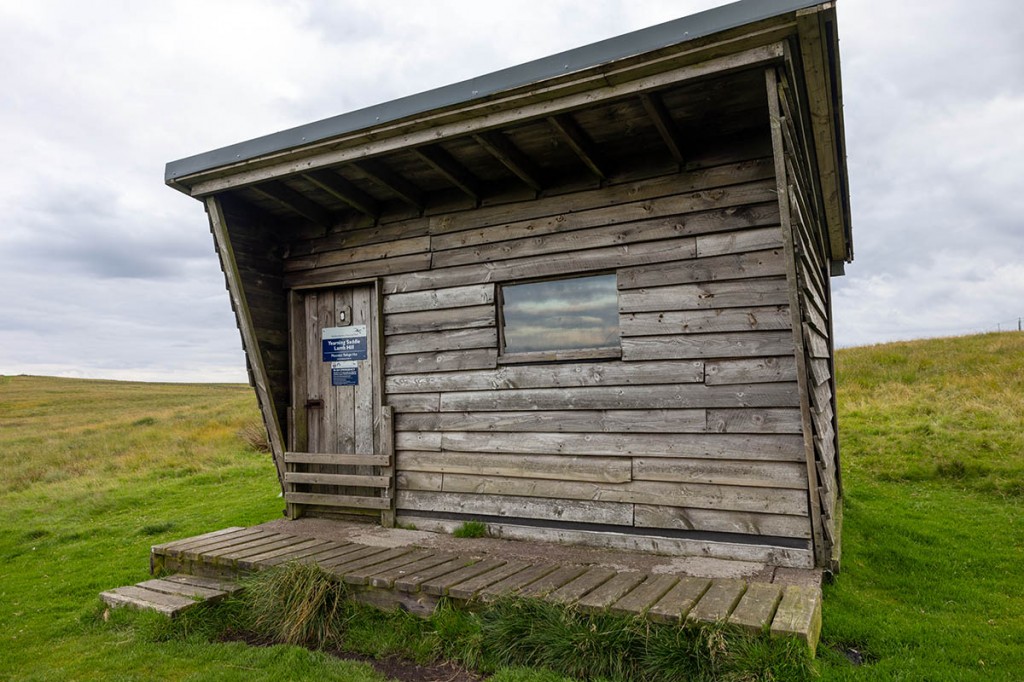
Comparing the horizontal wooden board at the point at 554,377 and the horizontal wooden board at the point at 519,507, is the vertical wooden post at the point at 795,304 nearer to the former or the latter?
the horizontal wooden board at the point at 554,377

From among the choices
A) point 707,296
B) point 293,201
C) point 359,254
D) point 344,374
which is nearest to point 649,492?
point 707,296

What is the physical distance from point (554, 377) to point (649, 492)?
1196 millimetres

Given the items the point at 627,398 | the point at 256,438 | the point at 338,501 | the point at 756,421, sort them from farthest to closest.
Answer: the point at 256,438, the point at 338,501, the point at 627,398, the point at 756,421

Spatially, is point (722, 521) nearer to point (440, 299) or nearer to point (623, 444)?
point (623, 444)

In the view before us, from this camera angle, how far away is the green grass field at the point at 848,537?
3.72m

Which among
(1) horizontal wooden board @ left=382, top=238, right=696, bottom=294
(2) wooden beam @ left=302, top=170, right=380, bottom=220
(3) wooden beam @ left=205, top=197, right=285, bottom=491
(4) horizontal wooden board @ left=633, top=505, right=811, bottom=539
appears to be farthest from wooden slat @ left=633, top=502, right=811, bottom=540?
(3) wooden beam @ left=205, top=197, right=285, bottom=491

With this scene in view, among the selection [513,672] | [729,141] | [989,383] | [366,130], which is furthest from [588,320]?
[989,383]

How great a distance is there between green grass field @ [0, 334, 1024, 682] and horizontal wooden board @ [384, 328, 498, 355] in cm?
272

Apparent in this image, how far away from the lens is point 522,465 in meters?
5.21

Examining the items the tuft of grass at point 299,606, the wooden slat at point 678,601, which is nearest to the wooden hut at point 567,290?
the wooden slat at point 678,601

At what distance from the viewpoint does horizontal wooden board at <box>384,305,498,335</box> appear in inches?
216

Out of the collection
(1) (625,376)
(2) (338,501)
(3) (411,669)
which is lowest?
(3) (411,669)

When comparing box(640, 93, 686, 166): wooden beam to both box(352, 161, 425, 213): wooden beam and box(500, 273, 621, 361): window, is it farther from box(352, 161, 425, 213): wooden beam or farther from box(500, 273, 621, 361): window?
box(352, 161, 425, 213): wooden beam

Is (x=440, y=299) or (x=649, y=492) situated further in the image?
(x=440, y=299)
